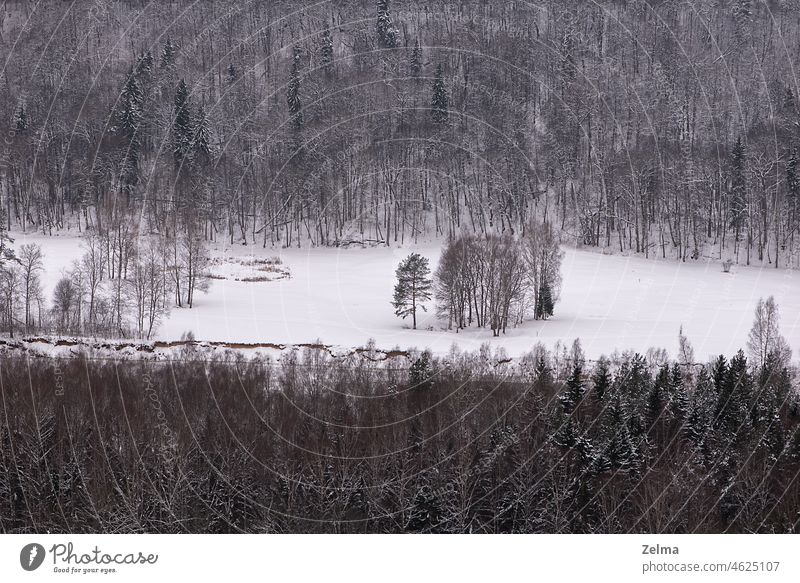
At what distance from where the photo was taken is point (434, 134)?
9806 centimetres

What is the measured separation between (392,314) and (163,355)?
62.2 feet

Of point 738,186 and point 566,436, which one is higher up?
point 738,186

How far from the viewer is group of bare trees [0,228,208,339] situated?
147 feet

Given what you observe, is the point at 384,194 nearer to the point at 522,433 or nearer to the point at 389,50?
the point at 389,50

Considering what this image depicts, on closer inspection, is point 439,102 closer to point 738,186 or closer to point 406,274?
point 738,186

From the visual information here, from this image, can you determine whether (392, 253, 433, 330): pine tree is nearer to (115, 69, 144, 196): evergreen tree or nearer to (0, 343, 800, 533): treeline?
(0, 343, 800, 533): treeline

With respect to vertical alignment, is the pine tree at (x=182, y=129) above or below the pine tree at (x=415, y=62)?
below

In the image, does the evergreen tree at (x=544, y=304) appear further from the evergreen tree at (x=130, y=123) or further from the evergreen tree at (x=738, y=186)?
the evergreen tree at (x=130, y=123)

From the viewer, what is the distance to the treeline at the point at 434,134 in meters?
83.4

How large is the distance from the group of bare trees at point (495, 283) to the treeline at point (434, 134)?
2324 centimetres

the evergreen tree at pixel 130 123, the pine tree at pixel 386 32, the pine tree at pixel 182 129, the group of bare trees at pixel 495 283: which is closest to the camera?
the group of bare trees at pixel 495 283

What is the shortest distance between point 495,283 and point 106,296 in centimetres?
2697

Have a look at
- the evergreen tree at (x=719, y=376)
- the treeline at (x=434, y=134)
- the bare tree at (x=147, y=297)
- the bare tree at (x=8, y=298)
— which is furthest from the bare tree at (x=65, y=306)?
the evergreen tree at (x=719, y=376)

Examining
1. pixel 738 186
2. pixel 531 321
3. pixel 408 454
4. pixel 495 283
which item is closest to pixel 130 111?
pixel 495 283
